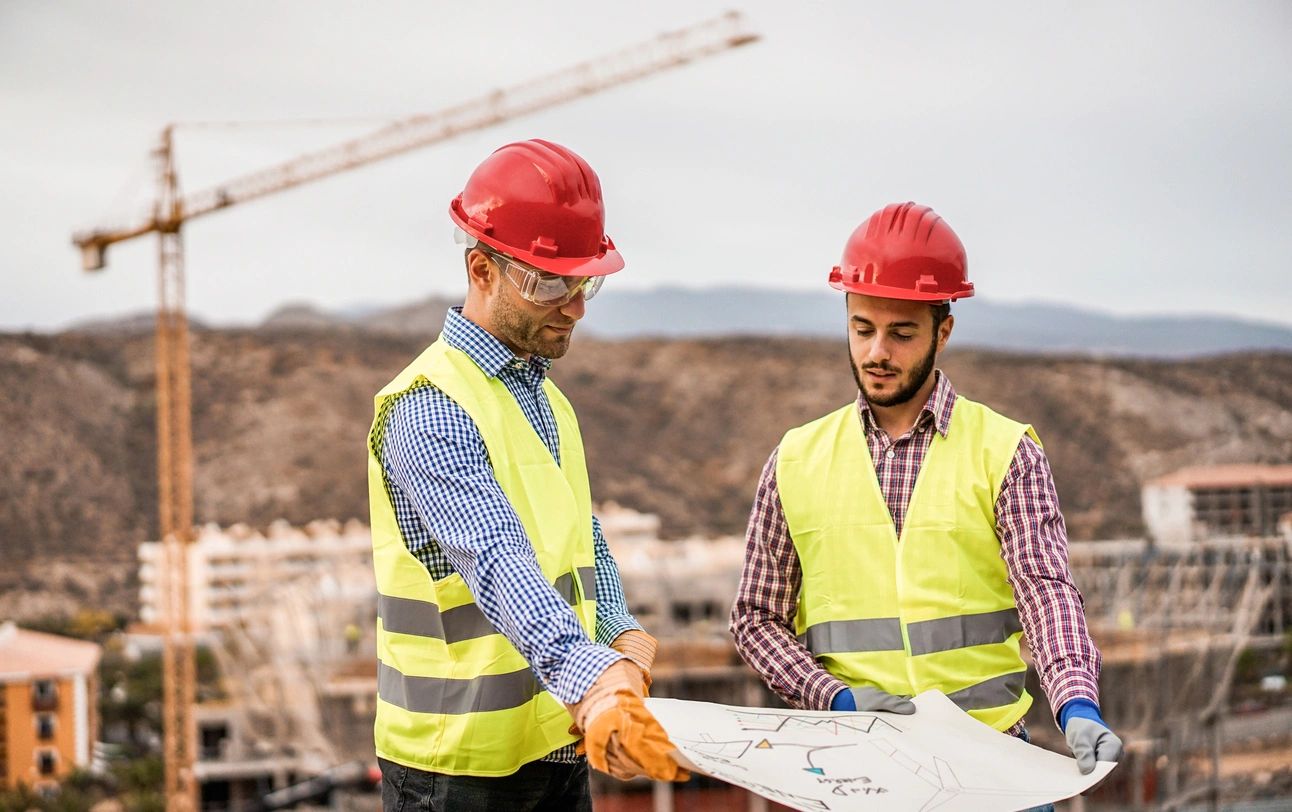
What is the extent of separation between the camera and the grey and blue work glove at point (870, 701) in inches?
120

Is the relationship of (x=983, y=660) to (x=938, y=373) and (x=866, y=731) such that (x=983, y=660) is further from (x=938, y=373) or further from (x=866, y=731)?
(x=938, y=373)

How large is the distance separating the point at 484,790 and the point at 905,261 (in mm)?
1528

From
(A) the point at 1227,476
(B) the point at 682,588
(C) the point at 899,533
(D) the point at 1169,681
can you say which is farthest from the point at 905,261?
(A) the point at 1227,476

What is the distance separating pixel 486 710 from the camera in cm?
267

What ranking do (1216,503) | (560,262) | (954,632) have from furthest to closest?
(1216,503) → (954,632) → (560,262)

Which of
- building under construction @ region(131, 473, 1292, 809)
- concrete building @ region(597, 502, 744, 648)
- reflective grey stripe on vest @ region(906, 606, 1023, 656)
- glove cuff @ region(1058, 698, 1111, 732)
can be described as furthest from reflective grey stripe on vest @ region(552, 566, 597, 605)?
building under construction @ region(131, 473, 1292, 809)

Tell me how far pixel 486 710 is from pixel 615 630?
0.37 meters

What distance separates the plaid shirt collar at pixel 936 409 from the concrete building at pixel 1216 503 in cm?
6244

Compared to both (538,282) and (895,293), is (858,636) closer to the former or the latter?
(895,293)

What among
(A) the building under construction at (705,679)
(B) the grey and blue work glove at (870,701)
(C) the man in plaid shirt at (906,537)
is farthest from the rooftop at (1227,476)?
(B) the grey and blue work glove at (870,701)

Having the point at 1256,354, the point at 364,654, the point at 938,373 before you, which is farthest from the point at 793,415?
the point at 938,373

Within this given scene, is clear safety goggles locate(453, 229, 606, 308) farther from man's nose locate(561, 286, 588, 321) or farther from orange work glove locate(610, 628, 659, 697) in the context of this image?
orange work glove locate(610, 628, 659, 697)

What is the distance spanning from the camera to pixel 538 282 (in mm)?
2779

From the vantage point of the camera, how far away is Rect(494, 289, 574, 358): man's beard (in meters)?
2.82
